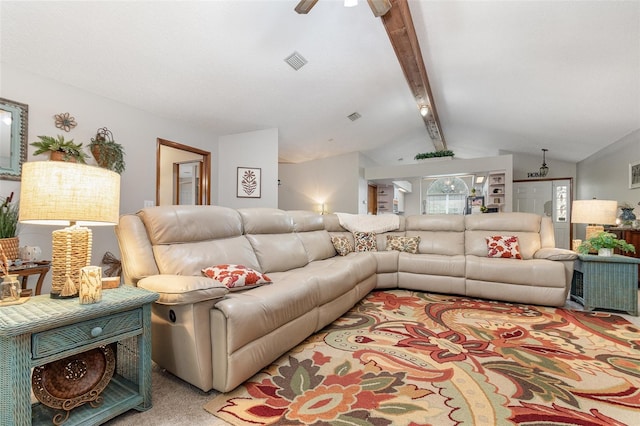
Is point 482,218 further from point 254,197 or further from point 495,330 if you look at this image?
point 254,197

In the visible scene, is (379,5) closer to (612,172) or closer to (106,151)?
(106,151)

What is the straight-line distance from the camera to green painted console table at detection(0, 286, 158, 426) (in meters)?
1.04

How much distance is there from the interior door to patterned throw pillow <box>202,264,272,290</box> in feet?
27.8

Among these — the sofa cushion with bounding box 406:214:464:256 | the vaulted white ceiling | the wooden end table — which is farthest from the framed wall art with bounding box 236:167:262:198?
the wooden end table

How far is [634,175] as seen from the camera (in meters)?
4.52

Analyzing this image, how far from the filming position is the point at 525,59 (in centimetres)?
330

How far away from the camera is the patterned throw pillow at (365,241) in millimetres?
4164

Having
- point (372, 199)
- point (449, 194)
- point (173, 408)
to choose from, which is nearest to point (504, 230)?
point (173, 408)

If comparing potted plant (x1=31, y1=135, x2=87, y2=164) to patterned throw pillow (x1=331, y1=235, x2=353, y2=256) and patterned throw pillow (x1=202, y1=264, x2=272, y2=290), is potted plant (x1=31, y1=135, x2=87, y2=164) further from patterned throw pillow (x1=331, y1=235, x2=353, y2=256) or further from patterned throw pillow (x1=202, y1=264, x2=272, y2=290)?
patterned throw pillow (x1=331, y1=235, x2=353, y2=256)

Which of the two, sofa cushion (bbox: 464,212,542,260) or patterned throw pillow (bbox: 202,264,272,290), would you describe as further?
sofa cushion (bbox: 464,212,542,260)

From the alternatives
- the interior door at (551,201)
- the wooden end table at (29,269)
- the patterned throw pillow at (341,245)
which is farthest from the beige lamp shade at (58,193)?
the interior door at (551,201)

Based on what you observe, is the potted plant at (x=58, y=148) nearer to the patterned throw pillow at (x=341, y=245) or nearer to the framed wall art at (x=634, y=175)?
the patterned throw pillow at (x=341, y=245)

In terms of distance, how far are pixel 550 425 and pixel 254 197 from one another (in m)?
4.34

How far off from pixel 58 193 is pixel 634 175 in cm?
688
